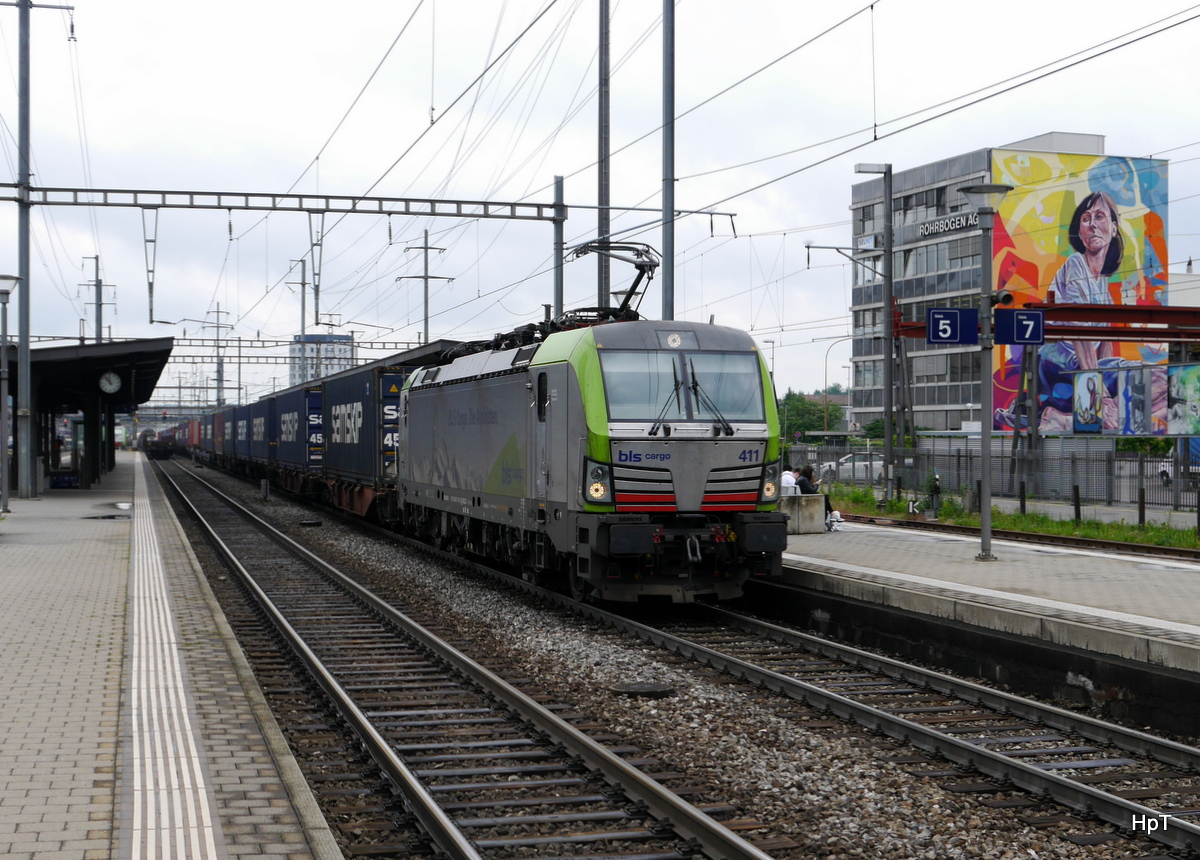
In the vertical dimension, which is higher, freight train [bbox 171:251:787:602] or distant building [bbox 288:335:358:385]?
distant building [bbox 288:335:358:385]

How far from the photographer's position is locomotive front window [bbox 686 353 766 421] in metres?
12.6

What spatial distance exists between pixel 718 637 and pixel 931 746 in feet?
14.5

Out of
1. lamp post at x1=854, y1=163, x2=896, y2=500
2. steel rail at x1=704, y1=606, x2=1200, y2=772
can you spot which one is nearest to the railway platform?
steel rail at x1=704, y1=606, x2=1200, y2=772

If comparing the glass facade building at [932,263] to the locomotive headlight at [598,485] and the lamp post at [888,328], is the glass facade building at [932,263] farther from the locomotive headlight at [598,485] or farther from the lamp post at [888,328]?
the locomotive headlight at [598,485]

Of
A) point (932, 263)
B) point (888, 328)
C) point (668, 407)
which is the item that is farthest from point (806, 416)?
point (668, 407)

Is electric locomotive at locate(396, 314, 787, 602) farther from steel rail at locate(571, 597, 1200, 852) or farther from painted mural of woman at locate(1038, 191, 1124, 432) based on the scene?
painted mural of woman at locate(1038, 191, 1124, 432)

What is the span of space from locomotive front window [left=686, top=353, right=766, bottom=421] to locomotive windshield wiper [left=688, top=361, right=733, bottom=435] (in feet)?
0.03

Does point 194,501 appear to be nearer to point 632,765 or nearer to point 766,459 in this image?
point 766,459

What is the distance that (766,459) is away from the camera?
12789 mm

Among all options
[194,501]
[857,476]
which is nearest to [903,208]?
[857,476]

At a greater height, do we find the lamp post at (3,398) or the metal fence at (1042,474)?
the lamp post at (3,398)

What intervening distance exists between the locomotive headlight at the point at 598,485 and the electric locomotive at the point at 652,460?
1cm

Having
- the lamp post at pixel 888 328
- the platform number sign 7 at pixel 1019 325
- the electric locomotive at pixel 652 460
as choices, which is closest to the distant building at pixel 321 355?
the lamp post at pixel 888 328

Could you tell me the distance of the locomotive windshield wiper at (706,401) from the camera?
1248cm
